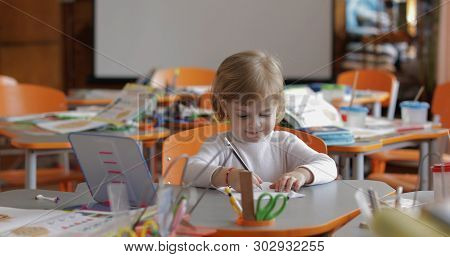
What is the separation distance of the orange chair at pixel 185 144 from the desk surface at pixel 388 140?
49 centimetres

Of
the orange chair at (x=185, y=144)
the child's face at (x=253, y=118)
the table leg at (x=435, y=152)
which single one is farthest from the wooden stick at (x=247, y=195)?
the table leg at (x=435, y=152)

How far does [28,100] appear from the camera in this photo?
3.81m

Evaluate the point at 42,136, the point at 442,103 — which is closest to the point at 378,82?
the point at 442,103

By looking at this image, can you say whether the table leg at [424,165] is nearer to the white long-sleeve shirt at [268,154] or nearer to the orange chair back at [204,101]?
the orange chair back at [204,101]

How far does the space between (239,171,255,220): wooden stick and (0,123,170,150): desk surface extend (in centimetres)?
135

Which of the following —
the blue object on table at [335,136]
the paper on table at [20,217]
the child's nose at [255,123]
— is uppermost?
the child's nose at [255,123]

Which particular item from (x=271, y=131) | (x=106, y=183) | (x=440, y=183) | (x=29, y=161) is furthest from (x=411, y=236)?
(x=29, y=161)

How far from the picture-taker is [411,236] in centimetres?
119

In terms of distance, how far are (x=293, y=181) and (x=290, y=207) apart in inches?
6.3

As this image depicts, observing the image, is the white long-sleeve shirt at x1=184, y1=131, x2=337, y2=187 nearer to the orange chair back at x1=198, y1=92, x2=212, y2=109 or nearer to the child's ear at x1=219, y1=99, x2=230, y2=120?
the child's ear at x1=219, y1=99, x2=230, y2=120

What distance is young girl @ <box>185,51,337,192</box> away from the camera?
71.7 inches

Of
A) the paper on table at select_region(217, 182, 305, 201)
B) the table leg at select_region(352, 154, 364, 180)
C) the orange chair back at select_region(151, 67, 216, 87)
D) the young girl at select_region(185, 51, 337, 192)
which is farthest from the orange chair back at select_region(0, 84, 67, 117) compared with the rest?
the paper on table at select_region(217, 182, 305, 201)

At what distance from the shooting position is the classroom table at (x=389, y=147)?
266 centimetres

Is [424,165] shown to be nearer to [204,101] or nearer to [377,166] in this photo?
[377,166]
